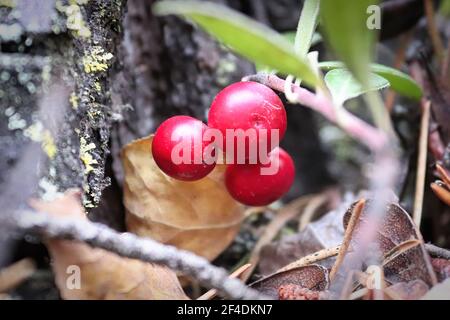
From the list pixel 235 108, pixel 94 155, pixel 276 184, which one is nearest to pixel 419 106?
pixel 276 184

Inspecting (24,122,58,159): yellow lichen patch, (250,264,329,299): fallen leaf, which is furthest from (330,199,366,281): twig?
(24,122,58,159): yellow lichen patch

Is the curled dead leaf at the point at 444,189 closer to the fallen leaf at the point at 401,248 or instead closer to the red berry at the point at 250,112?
the fallen leaf at the point at 401,248

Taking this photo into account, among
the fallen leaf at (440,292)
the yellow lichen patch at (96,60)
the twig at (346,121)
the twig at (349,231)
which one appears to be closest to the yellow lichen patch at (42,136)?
the yellow lichen patch at (96,60)

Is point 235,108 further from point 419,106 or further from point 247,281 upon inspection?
point 419,106

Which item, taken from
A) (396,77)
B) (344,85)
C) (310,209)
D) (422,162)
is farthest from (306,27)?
(310,209)

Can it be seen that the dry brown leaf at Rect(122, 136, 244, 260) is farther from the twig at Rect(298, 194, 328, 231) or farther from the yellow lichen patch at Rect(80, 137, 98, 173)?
the twig at Rect(298, 194, 328, 231)
